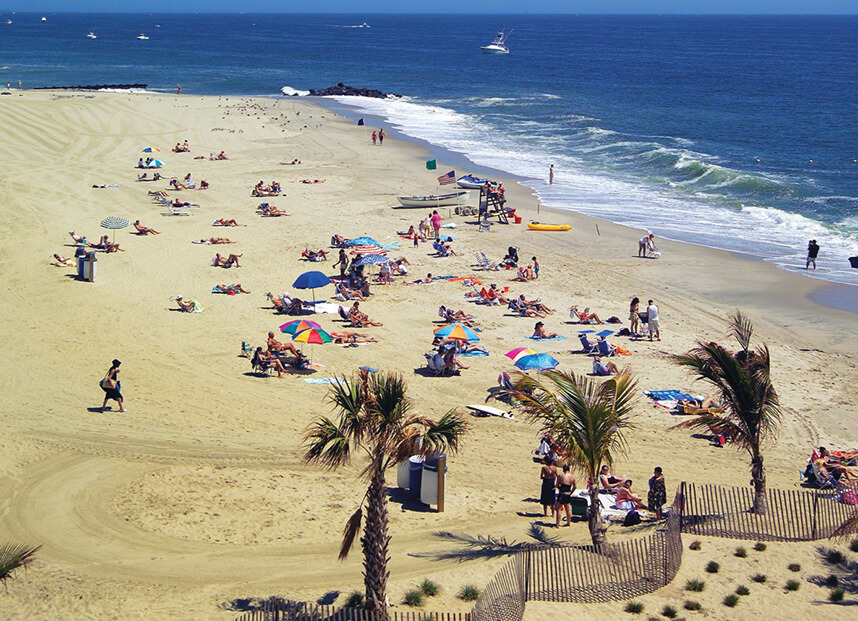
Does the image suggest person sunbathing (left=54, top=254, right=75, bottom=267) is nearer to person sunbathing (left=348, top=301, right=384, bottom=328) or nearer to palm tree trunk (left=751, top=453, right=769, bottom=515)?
person sunbathing (left=348, top=301, right=384, bottom=328)

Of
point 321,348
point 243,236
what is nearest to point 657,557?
point 321,348

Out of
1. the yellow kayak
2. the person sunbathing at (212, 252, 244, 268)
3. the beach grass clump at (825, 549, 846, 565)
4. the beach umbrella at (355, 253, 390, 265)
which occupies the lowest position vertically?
the beach grass clump at (825, 549, 846, 565)

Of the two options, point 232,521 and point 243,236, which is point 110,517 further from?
point 243,236

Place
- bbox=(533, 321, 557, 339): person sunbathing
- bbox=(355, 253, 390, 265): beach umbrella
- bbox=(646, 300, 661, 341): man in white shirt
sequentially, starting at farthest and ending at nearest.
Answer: bbox=(355, 253, 390, 265): beach umbrella → bbox=(533, 321, 557, 339): person sunbathing → bbox=(646, 300, 661, 341): man in white shirt

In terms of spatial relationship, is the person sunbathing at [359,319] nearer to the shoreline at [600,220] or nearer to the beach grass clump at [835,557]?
the shoreline at [600,220]

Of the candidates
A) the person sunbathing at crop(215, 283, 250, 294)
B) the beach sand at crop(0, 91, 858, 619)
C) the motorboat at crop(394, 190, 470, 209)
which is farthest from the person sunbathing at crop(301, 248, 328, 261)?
the motorboat at crop(394, 190, 470, 209)

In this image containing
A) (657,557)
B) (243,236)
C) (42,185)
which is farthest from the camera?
(42,185)

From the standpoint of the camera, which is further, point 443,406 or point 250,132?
point 250,132
